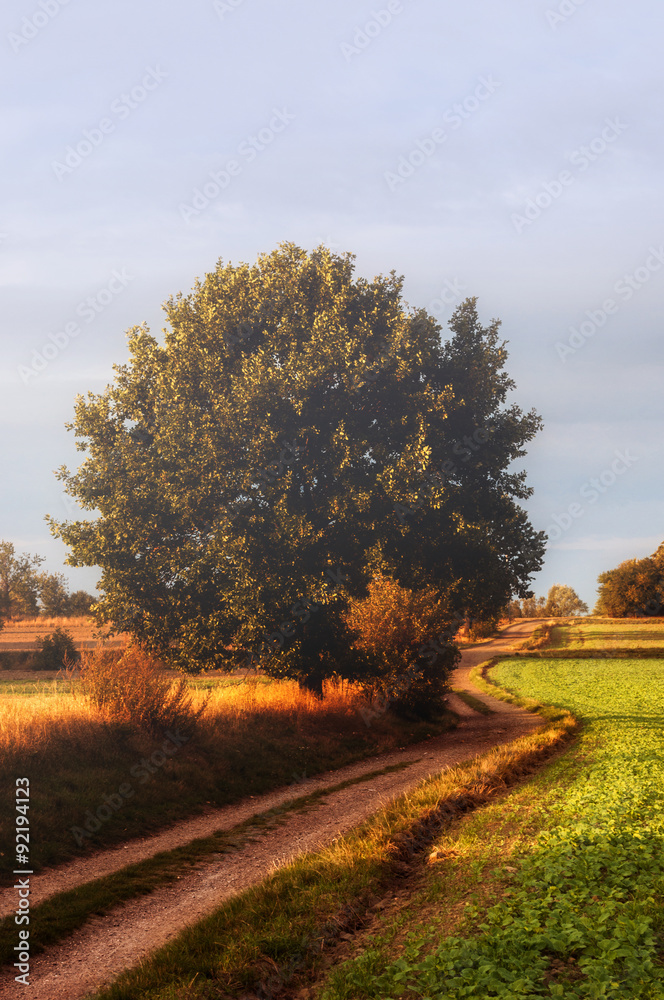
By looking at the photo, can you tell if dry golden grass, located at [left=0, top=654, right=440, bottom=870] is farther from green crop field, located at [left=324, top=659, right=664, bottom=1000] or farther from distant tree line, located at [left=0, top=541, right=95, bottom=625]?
distant tree line, located at [left=0, top=541, right=95, bottom=625]

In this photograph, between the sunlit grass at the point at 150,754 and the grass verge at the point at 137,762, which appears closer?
the grass verge at the point at 137,762

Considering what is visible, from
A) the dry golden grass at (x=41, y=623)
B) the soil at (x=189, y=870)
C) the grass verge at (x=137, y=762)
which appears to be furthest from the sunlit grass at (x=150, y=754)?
the dry golden grass at (x=41, y=623)

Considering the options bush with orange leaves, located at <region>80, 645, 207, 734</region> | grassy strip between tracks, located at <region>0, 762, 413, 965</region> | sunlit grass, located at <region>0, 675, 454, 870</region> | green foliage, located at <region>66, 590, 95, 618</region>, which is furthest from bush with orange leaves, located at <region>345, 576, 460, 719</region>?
green foliage, located at <region>66, 590, 95, 618</region>

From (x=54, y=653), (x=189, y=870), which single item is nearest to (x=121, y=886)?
(x=189, y=870)

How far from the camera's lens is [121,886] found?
11602 mm

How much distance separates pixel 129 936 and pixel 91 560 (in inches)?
797

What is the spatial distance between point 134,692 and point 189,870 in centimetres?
809

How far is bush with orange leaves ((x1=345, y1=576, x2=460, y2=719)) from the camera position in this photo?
97.2 ft

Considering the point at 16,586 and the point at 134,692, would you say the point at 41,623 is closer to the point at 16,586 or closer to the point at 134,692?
the point at 16,586

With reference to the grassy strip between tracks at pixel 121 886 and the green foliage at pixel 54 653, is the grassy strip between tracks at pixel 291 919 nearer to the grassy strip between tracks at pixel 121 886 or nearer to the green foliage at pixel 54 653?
the grassy strip between tracks at pixel 121 886

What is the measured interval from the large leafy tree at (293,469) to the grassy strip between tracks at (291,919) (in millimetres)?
12847

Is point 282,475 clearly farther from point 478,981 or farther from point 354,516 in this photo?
point 478,981

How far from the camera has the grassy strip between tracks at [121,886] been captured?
9.64 metres

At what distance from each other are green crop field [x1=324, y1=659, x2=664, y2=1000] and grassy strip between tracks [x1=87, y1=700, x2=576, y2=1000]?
757 mm
